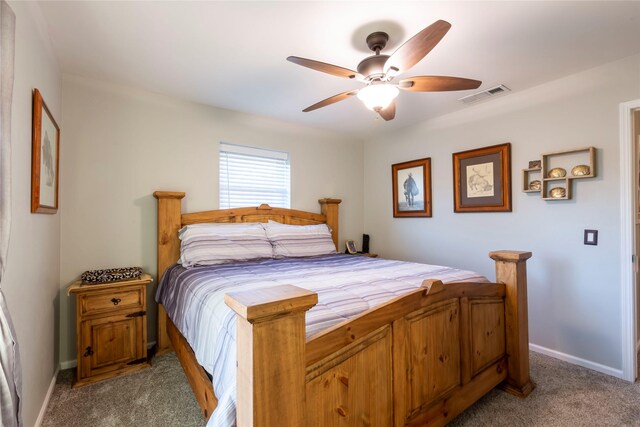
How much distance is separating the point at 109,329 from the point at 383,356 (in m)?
2.05

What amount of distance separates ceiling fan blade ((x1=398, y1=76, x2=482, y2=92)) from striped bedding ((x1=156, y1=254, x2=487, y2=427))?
1203 millimetres

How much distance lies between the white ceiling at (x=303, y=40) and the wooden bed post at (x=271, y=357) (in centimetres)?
157

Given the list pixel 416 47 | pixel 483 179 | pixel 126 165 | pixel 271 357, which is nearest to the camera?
pixel 271 357

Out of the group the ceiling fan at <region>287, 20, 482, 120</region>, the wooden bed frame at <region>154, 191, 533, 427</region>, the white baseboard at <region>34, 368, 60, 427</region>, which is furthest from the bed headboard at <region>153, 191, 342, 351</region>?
the ceiling fan at <region>287, 20, 482, 120</region>

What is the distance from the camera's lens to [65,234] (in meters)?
2.41

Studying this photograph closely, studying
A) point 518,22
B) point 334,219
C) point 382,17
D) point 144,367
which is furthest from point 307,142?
point 144,367

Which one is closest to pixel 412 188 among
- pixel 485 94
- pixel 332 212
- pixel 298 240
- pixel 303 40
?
pixel 332 212

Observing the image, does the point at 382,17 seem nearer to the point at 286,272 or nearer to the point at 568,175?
the point at 286,272

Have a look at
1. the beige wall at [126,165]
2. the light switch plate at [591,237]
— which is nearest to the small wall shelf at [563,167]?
the light switch plate at [591,237]

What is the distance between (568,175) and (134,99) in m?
3.75

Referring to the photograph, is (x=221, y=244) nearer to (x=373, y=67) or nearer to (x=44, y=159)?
(x=44, y=159)

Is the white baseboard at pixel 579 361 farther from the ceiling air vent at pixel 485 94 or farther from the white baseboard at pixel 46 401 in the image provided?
the white baseboard at pixel 46 401

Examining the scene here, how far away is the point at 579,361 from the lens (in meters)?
2.45

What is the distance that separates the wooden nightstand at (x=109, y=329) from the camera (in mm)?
2141
